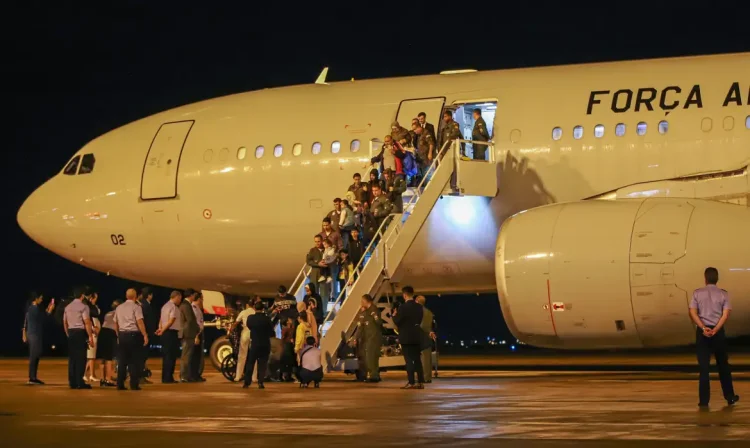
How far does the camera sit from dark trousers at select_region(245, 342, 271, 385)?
18219mm

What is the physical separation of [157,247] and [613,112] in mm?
9076

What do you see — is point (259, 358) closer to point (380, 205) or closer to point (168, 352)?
point (168, 352)

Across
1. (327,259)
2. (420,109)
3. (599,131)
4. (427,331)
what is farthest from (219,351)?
(599,131)

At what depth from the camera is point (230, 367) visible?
68.7 ft

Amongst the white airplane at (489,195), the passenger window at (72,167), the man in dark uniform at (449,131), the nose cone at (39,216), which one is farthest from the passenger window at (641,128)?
the nose cone at (39,216)

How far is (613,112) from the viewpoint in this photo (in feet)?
65.9

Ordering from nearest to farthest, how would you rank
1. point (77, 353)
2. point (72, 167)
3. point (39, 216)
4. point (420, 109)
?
point (77, 353), point (420, 109), point (39, 216), point (72, 167)

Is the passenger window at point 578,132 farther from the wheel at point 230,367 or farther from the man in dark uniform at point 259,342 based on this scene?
the wheel at point 230,367

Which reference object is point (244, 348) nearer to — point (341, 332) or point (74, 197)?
point (341, 332)

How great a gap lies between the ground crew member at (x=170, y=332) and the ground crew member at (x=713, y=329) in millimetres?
9596

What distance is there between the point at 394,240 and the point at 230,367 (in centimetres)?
354

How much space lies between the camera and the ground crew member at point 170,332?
2067cm

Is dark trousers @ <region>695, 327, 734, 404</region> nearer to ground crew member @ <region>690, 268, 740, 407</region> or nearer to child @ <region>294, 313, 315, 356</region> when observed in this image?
ground crew member @ <region>690, 268, 740, 407</region>

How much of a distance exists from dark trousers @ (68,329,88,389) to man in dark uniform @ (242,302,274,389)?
8.51 feet
